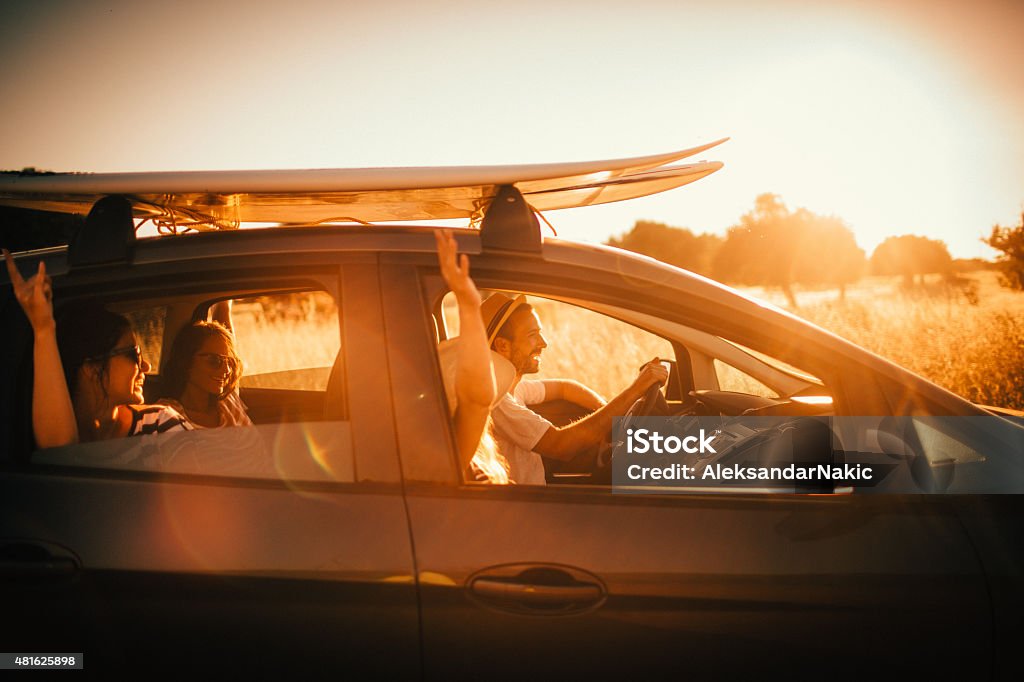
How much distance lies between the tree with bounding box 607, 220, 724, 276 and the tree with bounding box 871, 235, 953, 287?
15329mm

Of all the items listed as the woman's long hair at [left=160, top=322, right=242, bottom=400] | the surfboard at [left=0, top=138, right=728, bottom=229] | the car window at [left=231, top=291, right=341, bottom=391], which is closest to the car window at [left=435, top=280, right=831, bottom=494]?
the surfboard at [left=0, top=138, right=728, bottom=229]

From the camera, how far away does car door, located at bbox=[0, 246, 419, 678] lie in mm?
1651

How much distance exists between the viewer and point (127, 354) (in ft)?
7.30

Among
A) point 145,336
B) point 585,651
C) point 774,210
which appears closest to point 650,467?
point 585,651

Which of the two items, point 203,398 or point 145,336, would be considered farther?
point 145,336

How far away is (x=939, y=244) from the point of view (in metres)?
23.3

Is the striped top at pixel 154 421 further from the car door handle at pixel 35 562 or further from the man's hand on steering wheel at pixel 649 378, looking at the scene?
the man's hand on steering wheel at pixel 649 378

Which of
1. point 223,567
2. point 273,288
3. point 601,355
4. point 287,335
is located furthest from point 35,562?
point 287,335

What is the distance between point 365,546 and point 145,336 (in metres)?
2.19

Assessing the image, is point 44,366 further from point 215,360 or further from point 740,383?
point 740,383

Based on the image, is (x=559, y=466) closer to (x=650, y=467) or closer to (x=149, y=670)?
(x=650, y=467)

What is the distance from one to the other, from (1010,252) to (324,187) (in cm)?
1513

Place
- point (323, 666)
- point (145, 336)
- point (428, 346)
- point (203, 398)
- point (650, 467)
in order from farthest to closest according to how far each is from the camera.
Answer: point (145, 336) → point (203, 398) → point (650, 467) → point (428, 346) → point (323, 666)

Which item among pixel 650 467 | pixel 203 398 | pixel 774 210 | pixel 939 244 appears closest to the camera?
pixel 650 467
